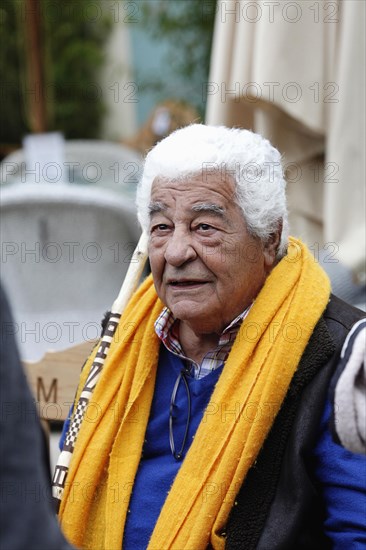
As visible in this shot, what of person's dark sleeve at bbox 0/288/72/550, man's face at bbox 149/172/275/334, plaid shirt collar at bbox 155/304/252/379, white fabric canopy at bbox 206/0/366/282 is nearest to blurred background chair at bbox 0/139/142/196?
white fabric canopy at bbox 206/0/366/282

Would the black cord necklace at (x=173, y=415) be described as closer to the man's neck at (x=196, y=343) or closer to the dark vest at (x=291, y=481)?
the man's neck at (x=196, y=343)

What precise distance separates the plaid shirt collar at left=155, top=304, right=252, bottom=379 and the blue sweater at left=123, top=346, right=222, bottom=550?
3cm

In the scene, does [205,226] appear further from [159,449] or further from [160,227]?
[159,449]

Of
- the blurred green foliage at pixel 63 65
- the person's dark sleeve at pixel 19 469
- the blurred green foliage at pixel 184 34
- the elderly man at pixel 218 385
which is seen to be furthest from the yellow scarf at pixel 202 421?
the blurred green foliage at pixel 63 65

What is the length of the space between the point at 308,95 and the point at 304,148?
0.44m

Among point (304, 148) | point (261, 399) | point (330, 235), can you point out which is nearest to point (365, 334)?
point (261, 399)

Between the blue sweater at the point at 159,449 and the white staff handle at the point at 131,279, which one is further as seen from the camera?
the white staff handle at the point at 131,279

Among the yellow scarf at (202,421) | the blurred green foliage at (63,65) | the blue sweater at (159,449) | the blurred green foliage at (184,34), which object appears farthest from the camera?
the blurred green foliage at (63,65)

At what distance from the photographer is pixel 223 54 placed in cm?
407

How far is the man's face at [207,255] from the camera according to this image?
8.36 feet

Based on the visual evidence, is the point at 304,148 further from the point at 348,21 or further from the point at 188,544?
the point at 188,544

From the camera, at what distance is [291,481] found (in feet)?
7.55

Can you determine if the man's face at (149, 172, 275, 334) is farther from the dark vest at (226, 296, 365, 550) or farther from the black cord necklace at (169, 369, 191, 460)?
the dark vest at (226, 296, 365, 550)

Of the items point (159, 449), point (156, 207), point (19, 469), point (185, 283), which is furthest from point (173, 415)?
point (19, 469)
